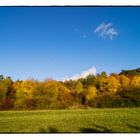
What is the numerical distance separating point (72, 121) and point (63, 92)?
3.94 ft

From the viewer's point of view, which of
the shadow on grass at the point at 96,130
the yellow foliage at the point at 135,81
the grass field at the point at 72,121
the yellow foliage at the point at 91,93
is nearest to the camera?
the shadow on grass at the point at 96,130

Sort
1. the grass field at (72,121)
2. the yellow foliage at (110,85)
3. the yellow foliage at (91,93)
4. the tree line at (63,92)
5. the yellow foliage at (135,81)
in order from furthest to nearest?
the yellow foliage at (135,81) < the yellow foliage at (110,85) < the yellow foliage at (91,93) < the tree line at (63,92) < the grass field at (72,121)

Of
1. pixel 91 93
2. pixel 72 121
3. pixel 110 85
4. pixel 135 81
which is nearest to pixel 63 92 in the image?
pixel 91 93

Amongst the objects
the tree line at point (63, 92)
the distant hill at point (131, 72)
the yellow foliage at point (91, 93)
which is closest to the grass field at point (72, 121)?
the tree line at point (63, 92)

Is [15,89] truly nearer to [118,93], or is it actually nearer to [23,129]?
[23,129]

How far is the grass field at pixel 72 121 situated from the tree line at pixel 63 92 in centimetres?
21

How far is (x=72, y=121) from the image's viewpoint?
12.0 m

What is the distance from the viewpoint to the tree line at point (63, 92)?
42.3ft

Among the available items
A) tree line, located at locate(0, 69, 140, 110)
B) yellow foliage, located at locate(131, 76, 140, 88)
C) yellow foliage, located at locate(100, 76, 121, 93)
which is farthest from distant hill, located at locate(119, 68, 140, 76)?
yellow foliage, located at locate(100, 76, 121, 93)

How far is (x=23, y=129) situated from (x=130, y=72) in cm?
395

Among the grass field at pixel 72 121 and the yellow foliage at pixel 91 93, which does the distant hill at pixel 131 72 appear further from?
the grass field at pixel 72 121

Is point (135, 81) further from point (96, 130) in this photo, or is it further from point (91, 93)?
point (96, 130)

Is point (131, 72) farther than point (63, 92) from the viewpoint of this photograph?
Yes
